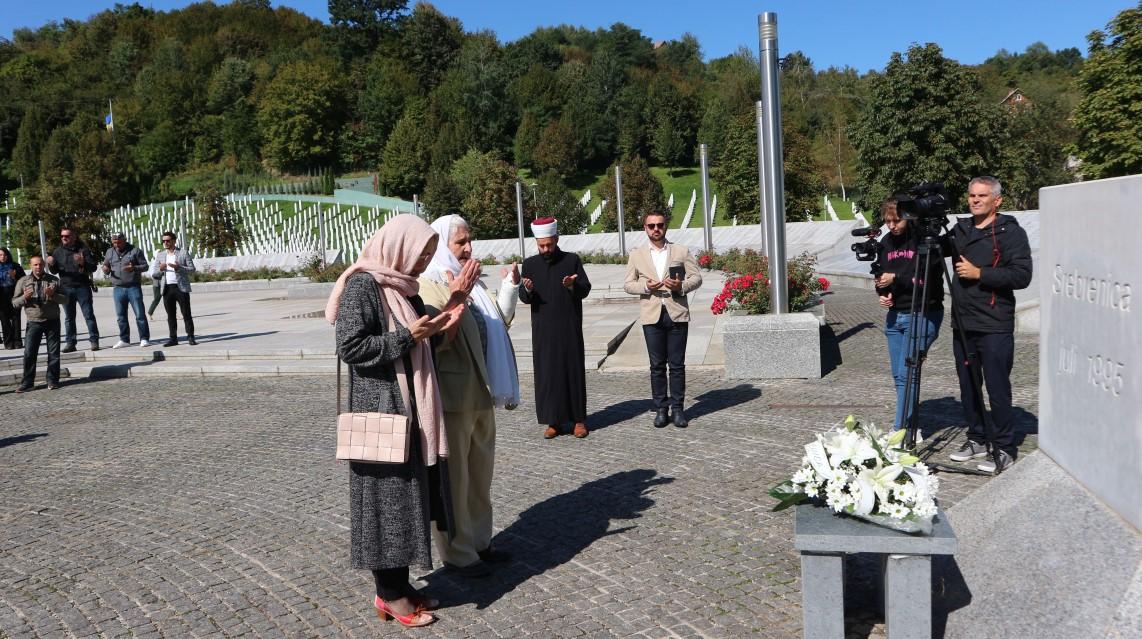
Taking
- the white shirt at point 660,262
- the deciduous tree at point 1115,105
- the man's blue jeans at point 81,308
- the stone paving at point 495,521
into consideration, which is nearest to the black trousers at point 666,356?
the white shirt at point 660,262

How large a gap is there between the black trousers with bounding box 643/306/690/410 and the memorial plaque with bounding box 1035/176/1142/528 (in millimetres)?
3668

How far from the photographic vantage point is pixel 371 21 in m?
141

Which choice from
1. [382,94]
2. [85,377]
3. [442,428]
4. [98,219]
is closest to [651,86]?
[382,94]

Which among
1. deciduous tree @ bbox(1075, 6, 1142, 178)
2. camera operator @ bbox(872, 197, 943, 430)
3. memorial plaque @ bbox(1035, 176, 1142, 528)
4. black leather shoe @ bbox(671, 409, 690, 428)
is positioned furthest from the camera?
deciduous tree @ bbox(1075, 6, 1142, 178)

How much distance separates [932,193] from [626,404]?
4214 millimetres

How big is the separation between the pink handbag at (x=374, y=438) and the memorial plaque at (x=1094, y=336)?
108 inches

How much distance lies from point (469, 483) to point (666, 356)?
A: 3802 millimetres

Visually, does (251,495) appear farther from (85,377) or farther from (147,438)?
(85,377)

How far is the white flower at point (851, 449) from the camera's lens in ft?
12.3

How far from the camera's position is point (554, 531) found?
553 centimetres

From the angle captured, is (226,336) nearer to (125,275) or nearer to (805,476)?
(125,275)

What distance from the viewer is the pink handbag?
4004mm

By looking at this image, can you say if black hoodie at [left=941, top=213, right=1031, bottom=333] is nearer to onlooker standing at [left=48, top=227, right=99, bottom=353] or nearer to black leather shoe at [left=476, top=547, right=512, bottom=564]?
black leather shoe at [left=476, top=547, right=512, bottom=564]

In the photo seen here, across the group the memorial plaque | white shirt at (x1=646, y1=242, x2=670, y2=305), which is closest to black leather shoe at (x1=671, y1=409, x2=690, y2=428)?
white shirt at (x1=646, y1=242, x2=670, y2=305)
